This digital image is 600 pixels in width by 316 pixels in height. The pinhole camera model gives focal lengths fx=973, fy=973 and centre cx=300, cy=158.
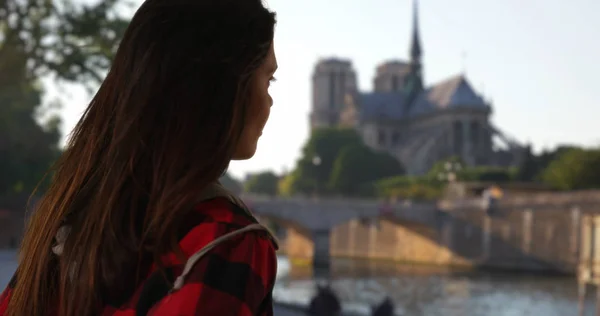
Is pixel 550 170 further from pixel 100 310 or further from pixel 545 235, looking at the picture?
pixel 100 310

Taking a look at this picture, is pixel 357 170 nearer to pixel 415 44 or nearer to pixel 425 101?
pixel 425 101

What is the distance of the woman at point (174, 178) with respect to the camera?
3.49 ft

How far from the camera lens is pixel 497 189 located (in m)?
45.9

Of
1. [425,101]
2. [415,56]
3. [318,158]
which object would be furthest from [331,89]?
[318,158]

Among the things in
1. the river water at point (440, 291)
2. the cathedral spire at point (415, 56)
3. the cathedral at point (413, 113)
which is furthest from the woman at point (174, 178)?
the cathedral spire at point (415, 56)

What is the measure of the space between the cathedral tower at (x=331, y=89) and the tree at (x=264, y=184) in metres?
8.00

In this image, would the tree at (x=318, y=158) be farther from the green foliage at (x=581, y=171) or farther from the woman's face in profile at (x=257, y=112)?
the woman's face in profile at (x=257, y=112)

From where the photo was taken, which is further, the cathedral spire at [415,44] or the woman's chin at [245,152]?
the cathedral spire at [415,44]

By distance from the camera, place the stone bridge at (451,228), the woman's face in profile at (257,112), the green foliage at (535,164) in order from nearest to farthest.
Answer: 1. the woman's face in profile at (257,112)
2. the stone bridge at (451,228)
3. the green foliage at (535,164)

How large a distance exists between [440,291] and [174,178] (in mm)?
29920

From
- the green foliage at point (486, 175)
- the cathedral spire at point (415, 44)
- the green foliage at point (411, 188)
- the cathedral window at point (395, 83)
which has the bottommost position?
the green foliage at point (411, 188)

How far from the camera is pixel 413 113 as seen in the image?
84938mm

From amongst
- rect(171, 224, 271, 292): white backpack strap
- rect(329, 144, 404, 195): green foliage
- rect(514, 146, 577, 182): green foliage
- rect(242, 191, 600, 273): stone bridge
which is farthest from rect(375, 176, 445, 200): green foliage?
rect(171, 224, 271, 292): white backpack strap

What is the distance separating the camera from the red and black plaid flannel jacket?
1027 mm
